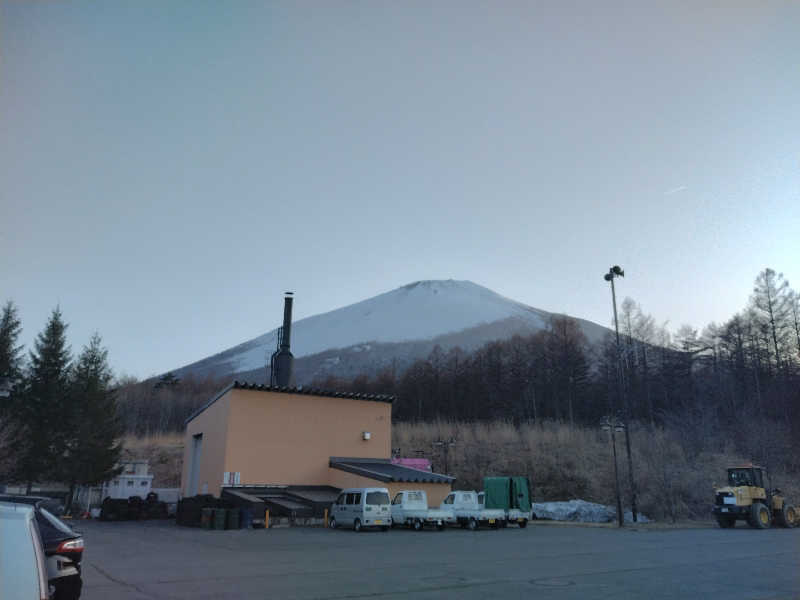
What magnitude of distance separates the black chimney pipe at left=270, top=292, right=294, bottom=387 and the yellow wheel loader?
2514 cm

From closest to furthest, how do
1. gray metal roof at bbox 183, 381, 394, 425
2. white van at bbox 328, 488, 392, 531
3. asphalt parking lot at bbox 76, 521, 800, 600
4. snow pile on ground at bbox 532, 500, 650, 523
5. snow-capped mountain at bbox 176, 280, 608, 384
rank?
asphalt parking lot at bbox 76, 521, 800, 600, white van at bbox 328, 488, 392, 531, gray metal roof at bbox 183, 381, 394, 425, snow pile on ground at bbox 532, 500, 650, 523, snow-capped mountain at bbox 176, 280, 608, 384

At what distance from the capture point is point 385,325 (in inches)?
6609

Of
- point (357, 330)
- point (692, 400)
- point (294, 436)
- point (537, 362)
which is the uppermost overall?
point (357, 330)

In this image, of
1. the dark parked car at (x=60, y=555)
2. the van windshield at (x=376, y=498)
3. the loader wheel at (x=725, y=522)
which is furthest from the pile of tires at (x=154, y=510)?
the dark parked car at (x=60, y=555)

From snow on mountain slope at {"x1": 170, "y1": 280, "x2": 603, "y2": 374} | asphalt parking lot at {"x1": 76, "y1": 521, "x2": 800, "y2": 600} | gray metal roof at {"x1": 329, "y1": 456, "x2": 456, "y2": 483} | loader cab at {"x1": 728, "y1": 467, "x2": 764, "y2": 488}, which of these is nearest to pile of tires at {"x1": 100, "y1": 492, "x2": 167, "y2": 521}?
gray metal roof at {"x1": 329, "y1": 456, "x2": 456, "y2": 483}

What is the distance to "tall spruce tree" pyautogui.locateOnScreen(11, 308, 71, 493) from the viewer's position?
1523 inches

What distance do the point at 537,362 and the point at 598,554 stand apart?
180 feet

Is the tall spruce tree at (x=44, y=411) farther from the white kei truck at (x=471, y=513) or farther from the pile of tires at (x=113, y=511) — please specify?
the white kei truck at (x=471, y=513)

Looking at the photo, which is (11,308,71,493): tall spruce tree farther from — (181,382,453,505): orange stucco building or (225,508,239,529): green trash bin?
(225,508,239,529): green trash bin

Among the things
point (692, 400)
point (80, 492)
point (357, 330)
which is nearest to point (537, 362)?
point (692, 400)

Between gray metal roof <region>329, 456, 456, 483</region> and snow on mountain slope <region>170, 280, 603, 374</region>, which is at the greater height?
snow on mountain slope <region>170, 280, 603, 374</region>

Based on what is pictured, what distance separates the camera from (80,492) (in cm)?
3994

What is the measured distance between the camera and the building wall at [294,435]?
30156 millimetres

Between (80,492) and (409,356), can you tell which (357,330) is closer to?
(409,356)
